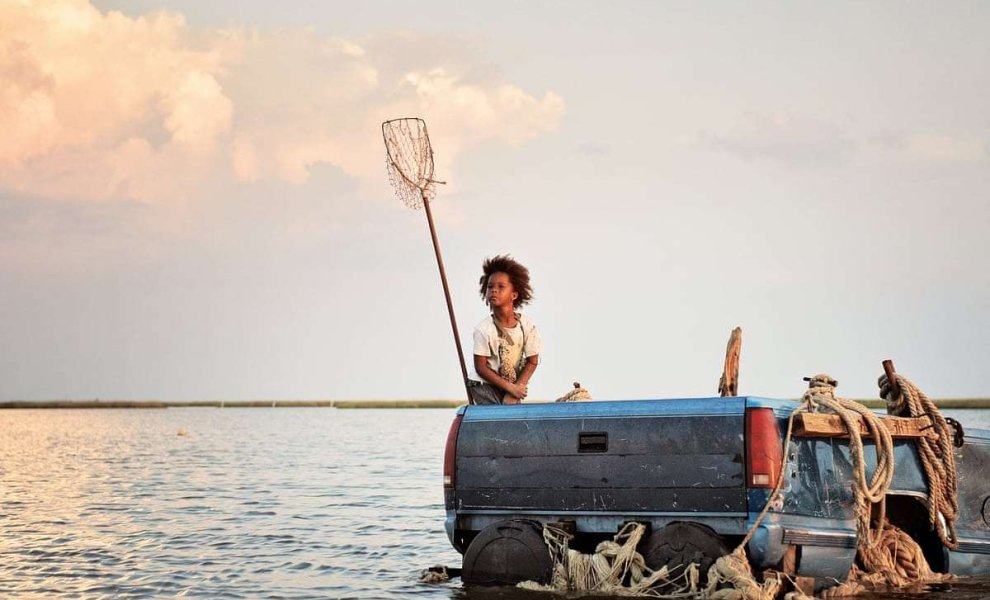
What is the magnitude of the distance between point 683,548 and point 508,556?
1.24 metres

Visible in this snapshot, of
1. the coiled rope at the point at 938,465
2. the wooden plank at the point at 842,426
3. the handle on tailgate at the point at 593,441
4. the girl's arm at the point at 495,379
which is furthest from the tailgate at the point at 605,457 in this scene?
the coiled rope at the point at 938,465

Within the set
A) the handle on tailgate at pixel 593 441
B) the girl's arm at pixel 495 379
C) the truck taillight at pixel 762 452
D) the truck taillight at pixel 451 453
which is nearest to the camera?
the truck taillight at pixel 762 452

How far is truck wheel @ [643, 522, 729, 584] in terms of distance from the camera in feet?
23.9

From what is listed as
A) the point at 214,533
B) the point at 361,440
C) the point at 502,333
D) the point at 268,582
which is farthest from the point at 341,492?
the point at 361,440

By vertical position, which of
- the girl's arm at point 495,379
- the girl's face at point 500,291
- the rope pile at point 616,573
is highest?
the girl's face at point 500,291

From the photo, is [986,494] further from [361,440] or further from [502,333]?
[361,440]

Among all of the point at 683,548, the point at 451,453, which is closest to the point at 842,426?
the point at 683,548

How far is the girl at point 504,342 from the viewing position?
30.9ft

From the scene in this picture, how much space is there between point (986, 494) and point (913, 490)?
78cm

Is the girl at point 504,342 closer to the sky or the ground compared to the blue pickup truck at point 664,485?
closer to the sky

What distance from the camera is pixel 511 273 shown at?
32.3 feet

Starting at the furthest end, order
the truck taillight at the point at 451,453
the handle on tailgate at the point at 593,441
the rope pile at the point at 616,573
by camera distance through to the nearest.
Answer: the truck taillight at the point at 451,453 → the handle on tailgate at the point at 593,441 → the rope pile at the point at 616,573

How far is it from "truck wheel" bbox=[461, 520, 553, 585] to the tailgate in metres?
0.17

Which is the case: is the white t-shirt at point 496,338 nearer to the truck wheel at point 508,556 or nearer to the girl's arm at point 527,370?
the girl's arm at point 527,370
